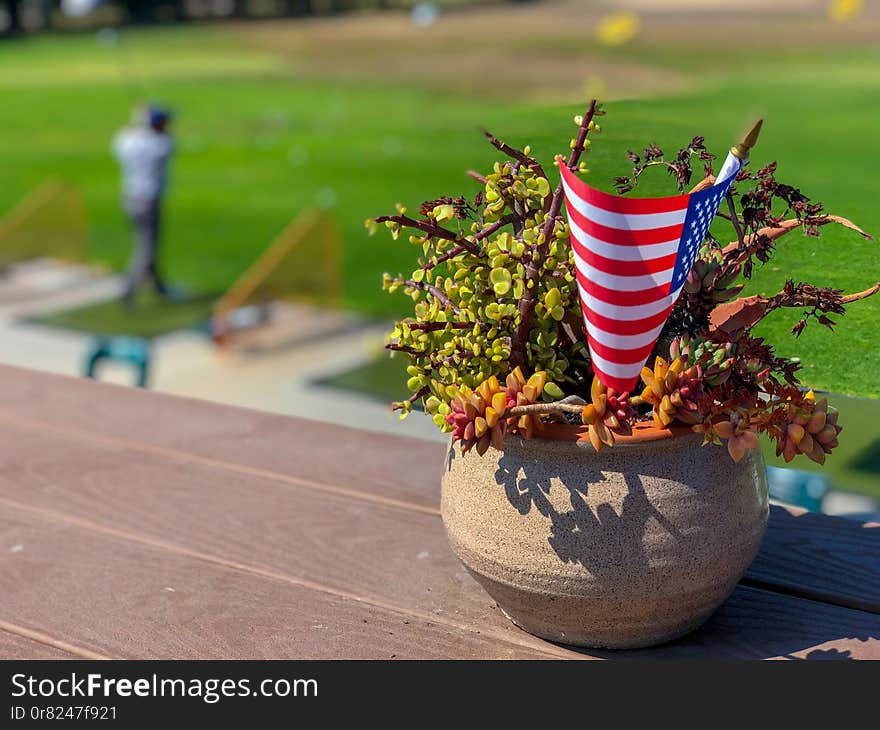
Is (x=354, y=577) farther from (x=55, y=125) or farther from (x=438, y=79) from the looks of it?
(x=438, y=79)

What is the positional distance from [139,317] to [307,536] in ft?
20.0

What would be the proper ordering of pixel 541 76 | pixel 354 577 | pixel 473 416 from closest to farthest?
1. pixel 473 416
2. pixel 354 577
3. pixel 541 76

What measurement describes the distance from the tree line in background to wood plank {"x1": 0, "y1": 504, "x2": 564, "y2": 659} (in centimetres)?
4640

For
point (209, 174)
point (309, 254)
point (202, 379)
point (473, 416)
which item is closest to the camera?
point (473, 416)

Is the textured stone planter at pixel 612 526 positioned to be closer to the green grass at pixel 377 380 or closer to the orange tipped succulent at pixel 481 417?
the orange tipped succulent at pixel 481 417

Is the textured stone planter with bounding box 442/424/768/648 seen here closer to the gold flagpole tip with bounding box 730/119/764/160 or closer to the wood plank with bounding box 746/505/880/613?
the wood plank with bounding box 746/505/880/613

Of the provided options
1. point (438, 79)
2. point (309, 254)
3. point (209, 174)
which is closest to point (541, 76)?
point (438, 79)

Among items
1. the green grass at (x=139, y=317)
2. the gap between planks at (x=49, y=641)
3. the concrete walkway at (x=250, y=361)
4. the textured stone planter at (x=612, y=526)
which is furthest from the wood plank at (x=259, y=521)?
the green grass at (x=139, y=317)

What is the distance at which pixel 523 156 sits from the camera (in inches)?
57.9

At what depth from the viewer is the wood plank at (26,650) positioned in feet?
5.09

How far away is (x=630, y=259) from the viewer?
4.30 feet

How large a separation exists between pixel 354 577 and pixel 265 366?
15.5 ft

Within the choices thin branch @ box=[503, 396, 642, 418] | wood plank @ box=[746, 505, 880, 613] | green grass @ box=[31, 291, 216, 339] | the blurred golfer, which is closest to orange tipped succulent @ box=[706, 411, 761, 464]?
thin branch @ box=[503, 396, 642, 418]

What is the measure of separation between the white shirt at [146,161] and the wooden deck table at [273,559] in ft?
20.2
